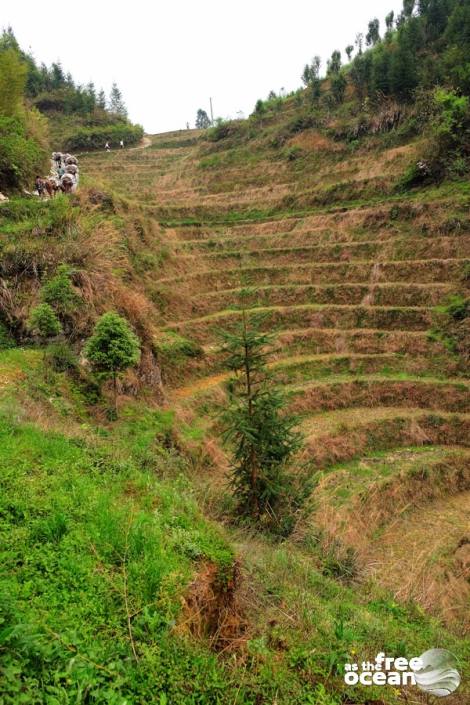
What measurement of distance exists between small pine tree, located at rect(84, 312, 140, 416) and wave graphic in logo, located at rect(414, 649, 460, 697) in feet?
30.8

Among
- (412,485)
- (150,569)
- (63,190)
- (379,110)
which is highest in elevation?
(379,110)

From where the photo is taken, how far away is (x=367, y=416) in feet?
60.1

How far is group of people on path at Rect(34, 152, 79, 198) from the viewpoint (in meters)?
18.6

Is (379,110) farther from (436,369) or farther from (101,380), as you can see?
(101,380)

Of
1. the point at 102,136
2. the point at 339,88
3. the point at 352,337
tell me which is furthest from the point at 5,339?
the point at 102,136

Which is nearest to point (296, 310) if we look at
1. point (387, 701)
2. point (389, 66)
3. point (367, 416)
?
point (367, 416)

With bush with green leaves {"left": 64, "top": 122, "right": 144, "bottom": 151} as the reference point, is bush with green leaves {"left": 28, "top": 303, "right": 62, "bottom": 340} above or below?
below

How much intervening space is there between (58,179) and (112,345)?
12804 millimetres

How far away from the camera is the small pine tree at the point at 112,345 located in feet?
39.2

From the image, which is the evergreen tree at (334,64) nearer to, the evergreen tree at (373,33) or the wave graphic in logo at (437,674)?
the evergreen tree at (373,33)

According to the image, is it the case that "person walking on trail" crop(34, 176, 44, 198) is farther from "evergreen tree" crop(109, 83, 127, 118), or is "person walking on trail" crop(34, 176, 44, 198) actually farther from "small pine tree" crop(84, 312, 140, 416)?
"evergreen tree" crop(109, 83, 127, 118)

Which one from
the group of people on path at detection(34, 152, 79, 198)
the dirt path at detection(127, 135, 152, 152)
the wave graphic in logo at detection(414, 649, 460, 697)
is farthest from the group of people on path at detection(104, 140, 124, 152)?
the wave graphic in logo at detection(414, 649, 460, 697)

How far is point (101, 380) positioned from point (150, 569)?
925 cm

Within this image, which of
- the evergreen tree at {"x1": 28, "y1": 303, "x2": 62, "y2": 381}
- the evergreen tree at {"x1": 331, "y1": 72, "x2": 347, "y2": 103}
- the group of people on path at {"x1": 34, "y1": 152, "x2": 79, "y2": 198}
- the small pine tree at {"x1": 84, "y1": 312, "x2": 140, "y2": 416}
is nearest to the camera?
the small pine tree at {"x1": 84, "y1": 312, "x2": 140, "y2": 416}
